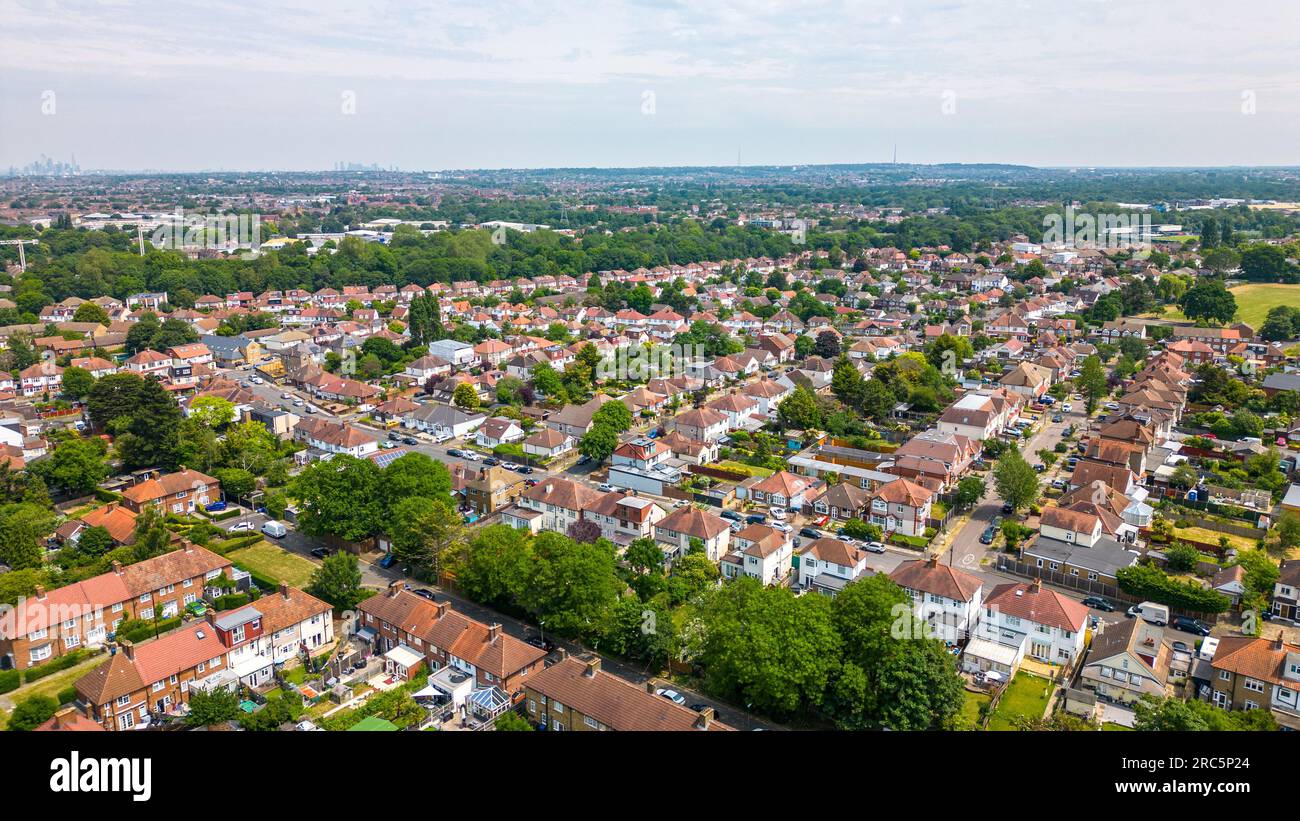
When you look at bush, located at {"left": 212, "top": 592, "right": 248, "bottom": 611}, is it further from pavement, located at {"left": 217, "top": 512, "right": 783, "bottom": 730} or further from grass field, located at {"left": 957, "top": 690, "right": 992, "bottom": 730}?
grass field, located at {"left": 957, "top": 690, "right": 992, "bottom": 730}

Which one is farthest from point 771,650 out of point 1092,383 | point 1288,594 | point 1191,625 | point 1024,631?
point 1092,383

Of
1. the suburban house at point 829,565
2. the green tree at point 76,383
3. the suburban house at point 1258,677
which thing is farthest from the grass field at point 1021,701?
the green tree at point 76,383

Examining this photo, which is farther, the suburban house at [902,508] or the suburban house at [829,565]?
the suburban house at [902,508]

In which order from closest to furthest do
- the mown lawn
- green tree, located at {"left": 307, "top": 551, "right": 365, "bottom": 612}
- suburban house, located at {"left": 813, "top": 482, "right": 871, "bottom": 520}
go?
the mown lawn → green tree, located at {"left": 307, "top": 551, "right": 365, "bottom": 612} → suburban house, located at {"left": 813, "top": 482, "right": 871, "bottom": 520}

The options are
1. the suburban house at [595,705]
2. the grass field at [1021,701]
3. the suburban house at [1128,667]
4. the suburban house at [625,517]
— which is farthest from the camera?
the suburban house at [625,517]

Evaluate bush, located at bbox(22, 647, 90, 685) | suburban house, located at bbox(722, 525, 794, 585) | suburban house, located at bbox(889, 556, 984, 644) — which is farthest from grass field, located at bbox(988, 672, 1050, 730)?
bush, located at bbox(22, 647, 90, 685)

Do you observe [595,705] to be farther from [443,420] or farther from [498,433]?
[443,420]

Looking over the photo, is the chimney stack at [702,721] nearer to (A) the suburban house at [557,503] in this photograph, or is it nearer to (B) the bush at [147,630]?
(A) the suburban house at [557,503]
